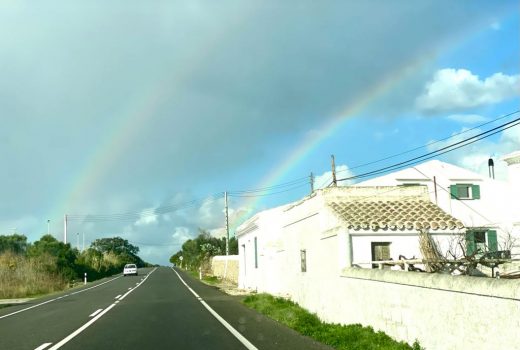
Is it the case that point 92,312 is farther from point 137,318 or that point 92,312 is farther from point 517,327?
point 517,327

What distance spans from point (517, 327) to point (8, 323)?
16685 millimetres

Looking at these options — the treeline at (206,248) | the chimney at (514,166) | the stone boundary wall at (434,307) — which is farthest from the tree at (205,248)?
the stone boundary wall at (434,307)

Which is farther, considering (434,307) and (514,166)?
(514,166)

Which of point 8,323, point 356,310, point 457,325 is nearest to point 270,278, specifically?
point 8,323

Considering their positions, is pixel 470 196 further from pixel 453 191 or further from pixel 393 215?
pixel 393 215

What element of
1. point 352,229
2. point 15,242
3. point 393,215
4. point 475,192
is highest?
point 475,192

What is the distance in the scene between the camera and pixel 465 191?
3856 cm

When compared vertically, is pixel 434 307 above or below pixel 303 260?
below

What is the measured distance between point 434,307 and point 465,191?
32071 millimetres

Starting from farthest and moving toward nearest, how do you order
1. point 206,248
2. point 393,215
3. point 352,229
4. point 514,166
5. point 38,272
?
point 206,248, point 38,272, point 514,166, point 393,215, point 352,229

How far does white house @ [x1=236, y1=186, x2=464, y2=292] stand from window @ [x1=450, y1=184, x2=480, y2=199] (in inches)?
734

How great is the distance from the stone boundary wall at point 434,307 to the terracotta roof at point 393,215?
3.95 meters

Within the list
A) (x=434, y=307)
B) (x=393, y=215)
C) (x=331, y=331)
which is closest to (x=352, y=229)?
(x=393, y=215)

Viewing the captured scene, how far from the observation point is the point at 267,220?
98.6 feet
